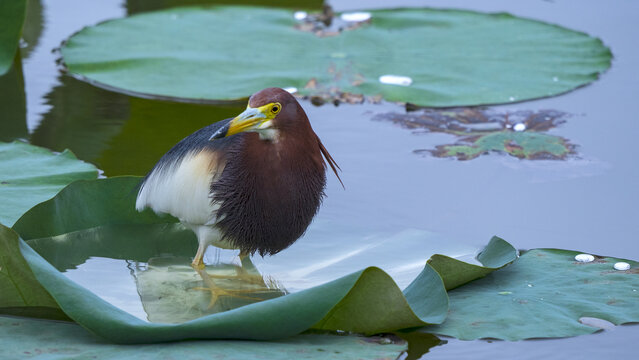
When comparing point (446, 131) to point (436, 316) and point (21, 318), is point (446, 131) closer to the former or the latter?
point (436, 316)

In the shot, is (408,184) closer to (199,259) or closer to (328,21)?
(199,259)

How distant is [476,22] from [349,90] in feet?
4.47

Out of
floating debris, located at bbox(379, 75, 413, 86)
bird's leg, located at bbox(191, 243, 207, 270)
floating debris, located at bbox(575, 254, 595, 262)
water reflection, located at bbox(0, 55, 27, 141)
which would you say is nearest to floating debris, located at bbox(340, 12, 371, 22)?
floating debris, located at bbox(379, 75, 413, 86)

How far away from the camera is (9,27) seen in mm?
4176

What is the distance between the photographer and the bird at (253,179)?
2465 millimetres

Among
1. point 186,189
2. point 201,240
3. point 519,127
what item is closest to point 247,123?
point 186,189

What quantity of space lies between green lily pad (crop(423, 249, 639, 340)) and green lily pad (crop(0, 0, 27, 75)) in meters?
2.62

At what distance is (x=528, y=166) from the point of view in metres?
3.59

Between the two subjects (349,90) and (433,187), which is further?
(349,90)

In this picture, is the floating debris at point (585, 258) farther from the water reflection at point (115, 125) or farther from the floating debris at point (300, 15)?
the floating debris at point (300, 15)

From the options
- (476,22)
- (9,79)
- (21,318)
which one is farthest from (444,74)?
(21,318)

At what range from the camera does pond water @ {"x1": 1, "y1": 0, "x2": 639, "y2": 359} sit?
106 inches

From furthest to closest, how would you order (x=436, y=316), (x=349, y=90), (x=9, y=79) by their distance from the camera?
(x=9, y=79)
(x=349, y=90)
(x=436, y=316)

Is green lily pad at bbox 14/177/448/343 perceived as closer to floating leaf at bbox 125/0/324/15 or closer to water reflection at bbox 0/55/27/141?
water reflection at bbox 0/55/27/141
